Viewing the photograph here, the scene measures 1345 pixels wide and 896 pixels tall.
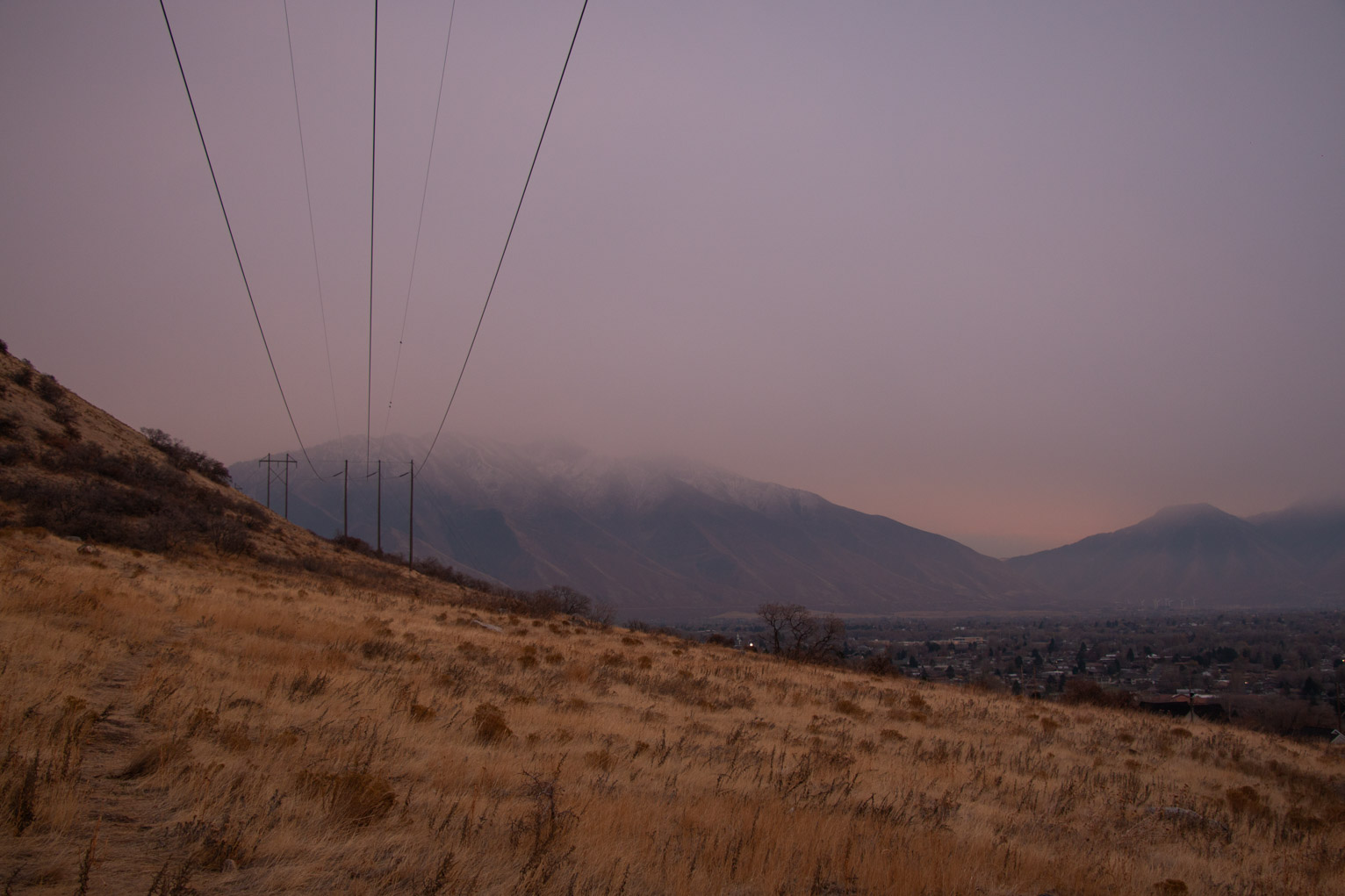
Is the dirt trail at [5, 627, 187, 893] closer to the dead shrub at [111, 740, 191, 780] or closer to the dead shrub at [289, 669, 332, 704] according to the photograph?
the dead shrub at [111, 740, 191, 780]

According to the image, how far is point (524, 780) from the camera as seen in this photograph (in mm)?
8320

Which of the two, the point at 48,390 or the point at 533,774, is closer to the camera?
the point at 533,774

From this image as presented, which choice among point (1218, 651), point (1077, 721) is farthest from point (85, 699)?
point (1218, 651)

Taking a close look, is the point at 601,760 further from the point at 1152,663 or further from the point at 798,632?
the point at 1152,663

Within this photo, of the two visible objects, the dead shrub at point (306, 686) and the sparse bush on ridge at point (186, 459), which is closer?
the dead shrub at point (306, 686)

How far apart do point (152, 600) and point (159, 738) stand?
11652 millimetres

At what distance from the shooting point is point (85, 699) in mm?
8250

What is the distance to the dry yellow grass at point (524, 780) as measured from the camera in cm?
555

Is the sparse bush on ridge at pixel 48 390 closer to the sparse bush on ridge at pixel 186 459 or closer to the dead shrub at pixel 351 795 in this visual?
the sparse bush on ridge at pixel 186 459

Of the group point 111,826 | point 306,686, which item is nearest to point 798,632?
point 306,686

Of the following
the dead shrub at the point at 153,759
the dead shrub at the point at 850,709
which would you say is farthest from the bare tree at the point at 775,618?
the dead shrub at the point at 153,759

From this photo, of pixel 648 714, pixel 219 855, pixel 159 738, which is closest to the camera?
pixel 219 855

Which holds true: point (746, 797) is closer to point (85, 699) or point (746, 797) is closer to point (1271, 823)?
point (85, 699)

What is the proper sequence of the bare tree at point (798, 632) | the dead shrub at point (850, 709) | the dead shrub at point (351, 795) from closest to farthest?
1. the dead shrub at point (351, 795)
2. the dead shrub at point (850, 709)
3. the bare tree at point (798, 632)
